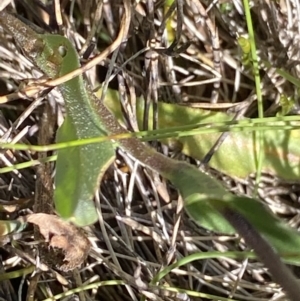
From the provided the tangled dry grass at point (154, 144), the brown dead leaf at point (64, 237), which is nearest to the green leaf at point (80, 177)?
the brown dead leaf at point (64, 237)

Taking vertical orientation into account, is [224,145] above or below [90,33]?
below

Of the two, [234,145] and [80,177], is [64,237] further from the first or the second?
[234,145]

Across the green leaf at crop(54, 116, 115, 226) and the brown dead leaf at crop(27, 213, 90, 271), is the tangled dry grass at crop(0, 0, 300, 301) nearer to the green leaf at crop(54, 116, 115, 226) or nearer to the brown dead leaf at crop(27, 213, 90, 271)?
the brown dead leaf at crop(27, 213, 90, 271)

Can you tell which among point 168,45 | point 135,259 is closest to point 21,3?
point 168,45

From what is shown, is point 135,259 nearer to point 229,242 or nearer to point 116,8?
point 229,242

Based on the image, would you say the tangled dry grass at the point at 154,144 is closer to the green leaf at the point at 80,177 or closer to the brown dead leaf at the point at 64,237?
the brown dead leaf at the point at 64,237

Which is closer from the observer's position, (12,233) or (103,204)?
(12,233)

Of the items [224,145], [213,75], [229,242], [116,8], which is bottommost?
[229,242]

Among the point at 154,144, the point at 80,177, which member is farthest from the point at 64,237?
the point at 154,144
